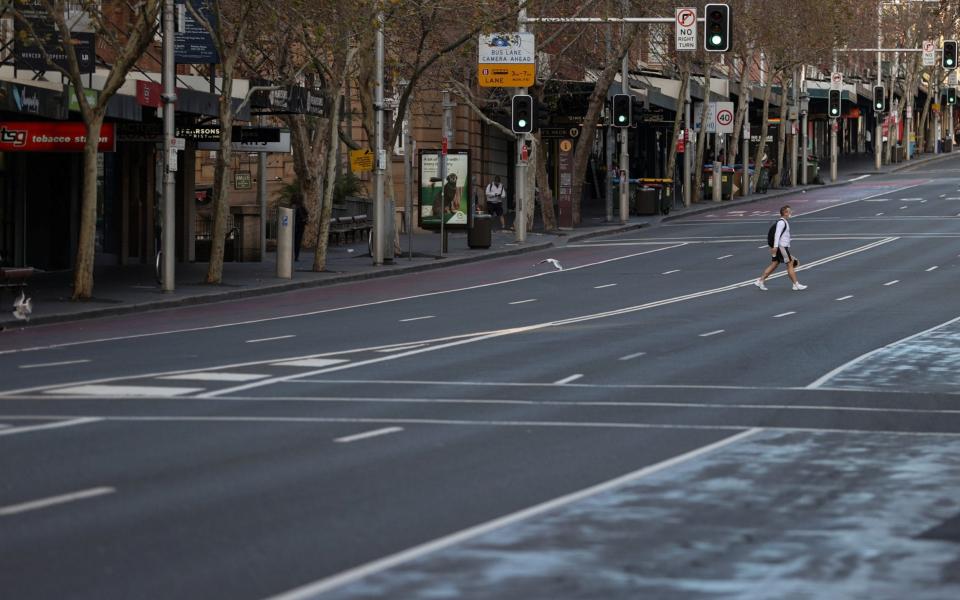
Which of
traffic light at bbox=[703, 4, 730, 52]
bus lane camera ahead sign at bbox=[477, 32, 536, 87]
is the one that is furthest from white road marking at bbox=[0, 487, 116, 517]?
bus lane camera ahead sign at bbox=[477, 32, 536, 87]

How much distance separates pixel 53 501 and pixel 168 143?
73.0ft

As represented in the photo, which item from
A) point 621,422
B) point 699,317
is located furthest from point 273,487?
point 699,317

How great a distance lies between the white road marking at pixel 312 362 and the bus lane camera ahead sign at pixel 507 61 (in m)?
25.8

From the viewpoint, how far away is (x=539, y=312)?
1150 inches

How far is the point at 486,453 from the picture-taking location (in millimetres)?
13258

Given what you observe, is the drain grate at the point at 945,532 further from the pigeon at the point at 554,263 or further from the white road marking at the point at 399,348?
the pigeon at the point at 554,263

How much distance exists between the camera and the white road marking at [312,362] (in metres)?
→ 20.4

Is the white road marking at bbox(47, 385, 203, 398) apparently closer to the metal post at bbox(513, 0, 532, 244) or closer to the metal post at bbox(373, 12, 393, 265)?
the metal post at bbox(373, 12, 393, 265)

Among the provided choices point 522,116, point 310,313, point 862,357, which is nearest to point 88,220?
point 310,313

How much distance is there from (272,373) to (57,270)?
2220 cm

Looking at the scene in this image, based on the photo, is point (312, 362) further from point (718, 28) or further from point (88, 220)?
point (718, 28)

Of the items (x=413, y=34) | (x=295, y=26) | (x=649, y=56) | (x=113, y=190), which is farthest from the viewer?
(x=649, y=56)

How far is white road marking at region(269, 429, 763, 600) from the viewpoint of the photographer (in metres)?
8.27

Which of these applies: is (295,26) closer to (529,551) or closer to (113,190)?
(113,190)
